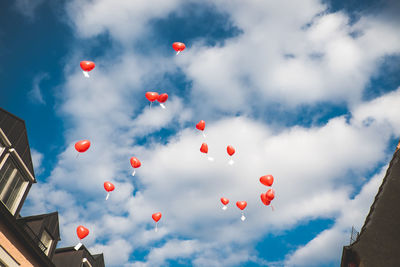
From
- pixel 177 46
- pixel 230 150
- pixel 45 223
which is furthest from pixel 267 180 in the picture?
pixel 45 223

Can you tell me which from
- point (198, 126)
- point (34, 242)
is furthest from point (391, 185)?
point (34, 242)

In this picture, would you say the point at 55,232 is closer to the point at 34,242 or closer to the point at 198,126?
the point at 34,242

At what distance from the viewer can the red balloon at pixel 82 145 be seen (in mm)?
11555

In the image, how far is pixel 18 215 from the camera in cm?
1126

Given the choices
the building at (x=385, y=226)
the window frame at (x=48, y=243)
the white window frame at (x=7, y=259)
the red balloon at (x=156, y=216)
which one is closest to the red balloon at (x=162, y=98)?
the red balloon at (x=156, y=216)

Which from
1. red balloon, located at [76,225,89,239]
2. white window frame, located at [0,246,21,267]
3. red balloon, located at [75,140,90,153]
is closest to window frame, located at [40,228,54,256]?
red balloon, located at [76,225,89,239]

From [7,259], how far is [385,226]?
1410 cm

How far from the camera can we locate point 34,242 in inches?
424

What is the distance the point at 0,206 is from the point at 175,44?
31.9 feet

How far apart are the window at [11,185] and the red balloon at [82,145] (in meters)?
2.63

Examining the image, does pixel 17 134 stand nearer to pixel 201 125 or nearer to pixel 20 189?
pixel 20 189

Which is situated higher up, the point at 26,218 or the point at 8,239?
the point at 26,218

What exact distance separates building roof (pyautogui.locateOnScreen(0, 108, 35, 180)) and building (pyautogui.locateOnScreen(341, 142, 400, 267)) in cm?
1486

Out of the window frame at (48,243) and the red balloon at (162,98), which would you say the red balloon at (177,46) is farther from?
the window frame at (48,243)
